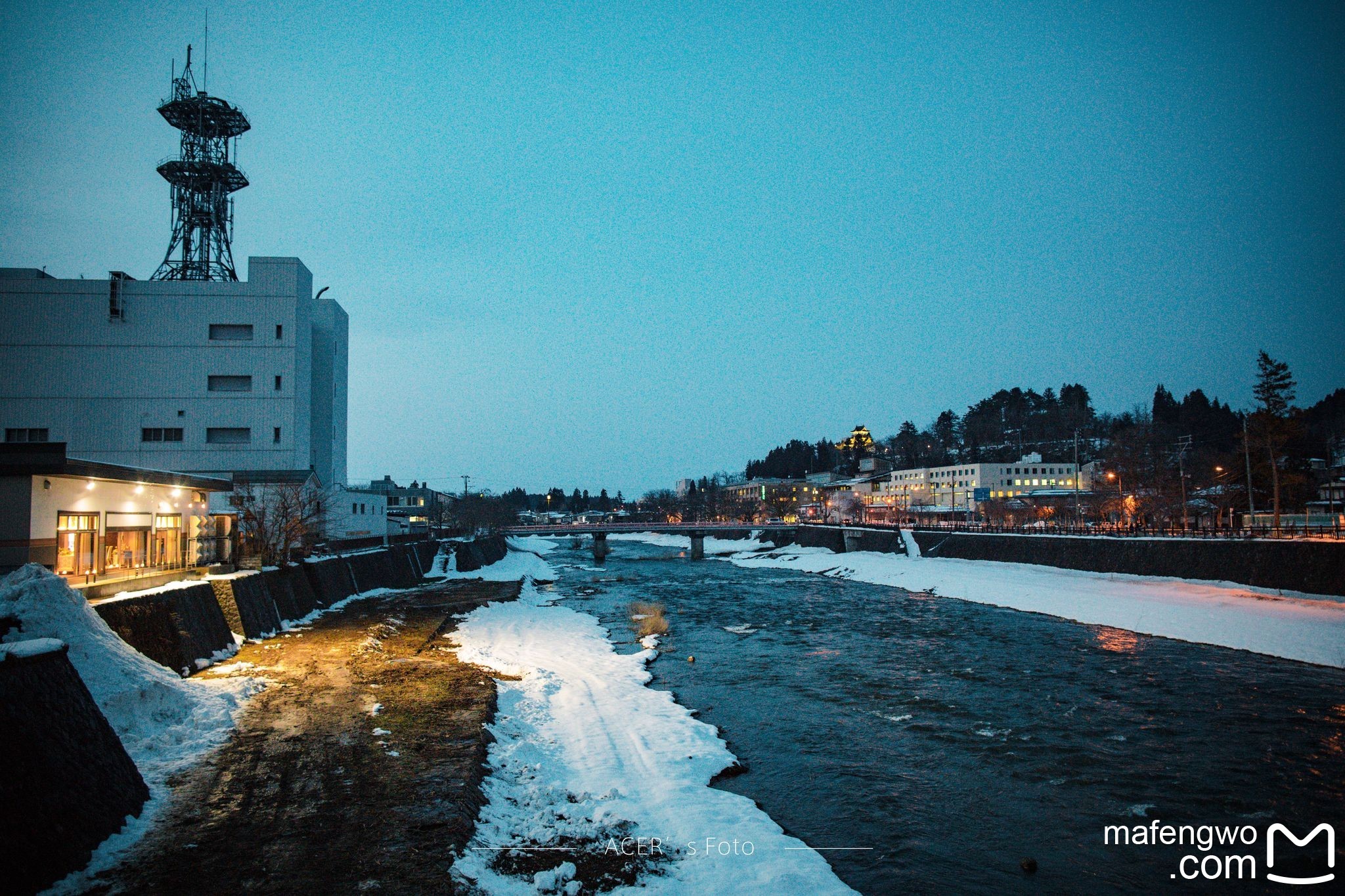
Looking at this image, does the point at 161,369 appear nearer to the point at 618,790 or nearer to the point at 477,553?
the point at 477,553

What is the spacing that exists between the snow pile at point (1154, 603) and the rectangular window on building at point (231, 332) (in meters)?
48.5

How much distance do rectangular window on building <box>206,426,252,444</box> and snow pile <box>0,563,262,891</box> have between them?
1663 inches

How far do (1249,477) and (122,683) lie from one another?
57.4 metres

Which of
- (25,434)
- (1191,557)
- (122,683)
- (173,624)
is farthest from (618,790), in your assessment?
(25,434)

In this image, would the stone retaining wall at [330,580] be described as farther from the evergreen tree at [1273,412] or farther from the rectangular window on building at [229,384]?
the evergreen tree at [1273,412]

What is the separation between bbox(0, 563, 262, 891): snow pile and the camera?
12.0 metres

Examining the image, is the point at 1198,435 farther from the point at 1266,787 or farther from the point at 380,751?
the point at 380,751

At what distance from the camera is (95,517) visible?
2267 cm

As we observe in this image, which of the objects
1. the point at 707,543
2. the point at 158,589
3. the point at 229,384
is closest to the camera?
the point at 158,589

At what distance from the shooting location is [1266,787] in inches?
515

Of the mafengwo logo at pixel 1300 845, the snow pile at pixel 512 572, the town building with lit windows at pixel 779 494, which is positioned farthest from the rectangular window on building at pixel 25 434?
the town building with lit windows at pixel 779 494

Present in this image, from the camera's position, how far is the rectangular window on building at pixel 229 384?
51.8 metres

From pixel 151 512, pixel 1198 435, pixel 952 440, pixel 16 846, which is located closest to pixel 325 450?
pixel 151 512

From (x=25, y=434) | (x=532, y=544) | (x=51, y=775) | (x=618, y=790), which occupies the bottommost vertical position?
(x=532, y=544)
